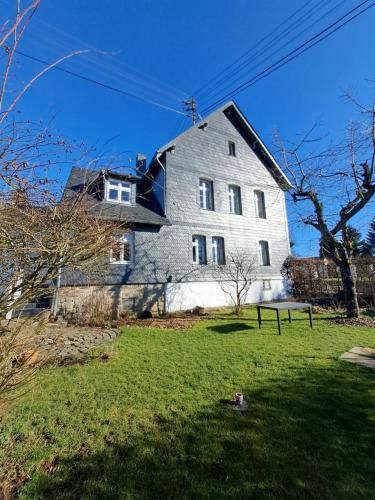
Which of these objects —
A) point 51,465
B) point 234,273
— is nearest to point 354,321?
point 234,273

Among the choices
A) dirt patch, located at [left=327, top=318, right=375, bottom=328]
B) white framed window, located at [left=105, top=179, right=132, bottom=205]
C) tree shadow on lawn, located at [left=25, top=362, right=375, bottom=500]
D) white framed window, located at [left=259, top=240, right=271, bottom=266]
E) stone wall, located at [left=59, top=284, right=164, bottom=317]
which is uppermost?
white framed window, located at [left=105, top=179, right=132, bottom=205]

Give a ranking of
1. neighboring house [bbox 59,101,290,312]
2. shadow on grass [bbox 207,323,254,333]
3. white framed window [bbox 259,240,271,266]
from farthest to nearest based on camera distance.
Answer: white framed window [bbox 259,240,271,266], neighboring house [bbox 59,101,290,312], shadow on grass [bbox 207,323,254,333]

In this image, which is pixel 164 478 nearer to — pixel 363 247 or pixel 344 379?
pixel 344 379

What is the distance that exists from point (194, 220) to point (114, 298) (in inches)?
232

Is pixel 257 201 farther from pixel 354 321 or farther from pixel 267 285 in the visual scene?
pixel 354 321

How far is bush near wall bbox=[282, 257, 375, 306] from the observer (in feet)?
36.1

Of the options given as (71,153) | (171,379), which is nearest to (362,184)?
(171,379)

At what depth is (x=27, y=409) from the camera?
3309 millimetres

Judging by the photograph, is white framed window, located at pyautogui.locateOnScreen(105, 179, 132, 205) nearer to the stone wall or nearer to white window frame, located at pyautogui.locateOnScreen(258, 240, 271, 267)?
the stone wall

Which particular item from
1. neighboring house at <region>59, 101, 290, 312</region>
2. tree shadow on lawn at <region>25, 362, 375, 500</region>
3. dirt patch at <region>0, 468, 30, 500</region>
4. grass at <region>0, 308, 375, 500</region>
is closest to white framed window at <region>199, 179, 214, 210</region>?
neighboring house at <region>59, 101, 290, 312</region>

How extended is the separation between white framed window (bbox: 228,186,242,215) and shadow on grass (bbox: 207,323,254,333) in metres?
8.46

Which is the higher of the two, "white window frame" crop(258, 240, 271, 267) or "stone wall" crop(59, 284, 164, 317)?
"white window frame" crop(258, 240, 271, 267)

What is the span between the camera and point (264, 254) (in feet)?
52.2

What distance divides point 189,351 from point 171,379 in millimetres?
1556
